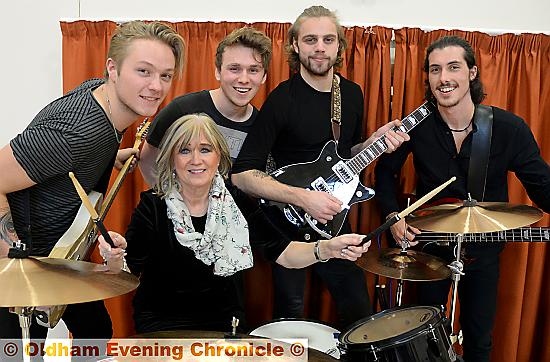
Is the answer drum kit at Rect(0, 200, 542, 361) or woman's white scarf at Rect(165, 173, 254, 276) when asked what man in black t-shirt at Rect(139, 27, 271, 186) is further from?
drum kit at Rect(0, 200, 542, 361)

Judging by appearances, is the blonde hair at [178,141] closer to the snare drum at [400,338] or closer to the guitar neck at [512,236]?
the snare drum at [400,338]

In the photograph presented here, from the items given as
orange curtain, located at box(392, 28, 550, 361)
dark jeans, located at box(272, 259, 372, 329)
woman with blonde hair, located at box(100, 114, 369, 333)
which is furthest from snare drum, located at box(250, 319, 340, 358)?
orange curtain, located at box(392, 28, 550, 361)

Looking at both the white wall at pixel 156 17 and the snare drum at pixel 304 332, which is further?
the white wall at pixel 156 17

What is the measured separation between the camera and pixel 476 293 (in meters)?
2.16

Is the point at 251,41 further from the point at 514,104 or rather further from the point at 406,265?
the point at 514,104

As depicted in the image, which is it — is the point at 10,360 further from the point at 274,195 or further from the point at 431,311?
the point at 431,311

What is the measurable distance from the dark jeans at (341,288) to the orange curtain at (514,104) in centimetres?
50

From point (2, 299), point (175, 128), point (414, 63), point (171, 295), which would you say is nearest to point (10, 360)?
point (171, 295)

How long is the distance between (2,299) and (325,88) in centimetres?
140

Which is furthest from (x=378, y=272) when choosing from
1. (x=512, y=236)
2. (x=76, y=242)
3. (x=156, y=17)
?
(x=156, y=17)

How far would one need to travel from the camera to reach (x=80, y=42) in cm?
229

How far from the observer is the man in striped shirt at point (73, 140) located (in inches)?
55.7

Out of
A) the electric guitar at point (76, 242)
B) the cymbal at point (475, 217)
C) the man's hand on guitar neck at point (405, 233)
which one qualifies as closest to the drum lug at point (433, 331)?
the cymbal at point (475, 217)

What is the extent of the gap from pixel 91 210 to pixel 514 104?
190 cm
